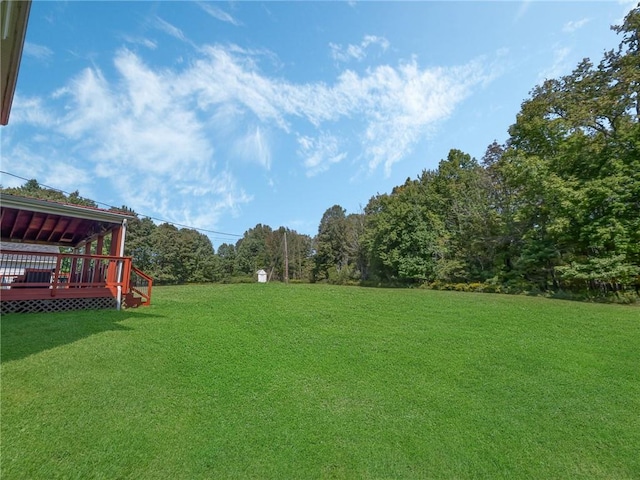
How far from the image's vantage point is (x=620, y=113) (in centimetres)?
1366

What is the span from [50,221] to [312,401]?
1010 cm

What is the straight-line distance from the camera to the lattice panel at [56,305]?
731 centimetres

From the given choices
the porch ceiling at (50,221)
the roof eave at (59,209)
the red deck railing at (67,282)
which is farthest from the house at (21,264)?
the roof eave at (59,209)

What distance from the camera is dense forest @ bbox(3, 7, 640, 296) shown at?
12.8 metres

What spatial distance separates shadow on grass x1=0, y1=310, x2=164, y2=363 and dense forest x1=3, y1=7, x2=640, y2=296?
16379 millimetres

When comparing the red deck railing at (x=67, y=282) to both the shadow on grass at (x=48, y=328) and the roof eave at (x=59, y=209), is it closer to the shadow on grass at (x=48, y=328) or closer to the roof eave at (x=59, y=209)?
the shadow on grass at (x=48, y=328)

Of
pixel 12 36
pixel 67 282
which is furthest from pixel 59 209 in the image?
pixel 12 36

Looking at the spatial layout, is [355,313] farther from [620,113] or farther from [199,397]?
[620,113]

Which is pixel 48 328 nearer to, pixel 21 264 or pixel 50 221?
pixel 50 221

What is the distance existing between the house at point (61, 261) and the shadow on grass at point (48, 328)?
549mm

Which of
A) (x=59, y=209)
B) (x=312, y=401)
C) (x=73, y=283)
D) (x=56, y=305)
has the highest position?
(x=59, y=209)

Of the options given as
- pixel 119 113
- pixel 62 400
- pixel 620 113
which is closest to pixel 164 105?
pixel 119 113

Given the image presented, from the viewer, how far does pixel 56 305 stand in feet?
25.7

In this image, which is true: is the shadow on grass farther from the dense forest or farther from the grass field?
the dense forest
